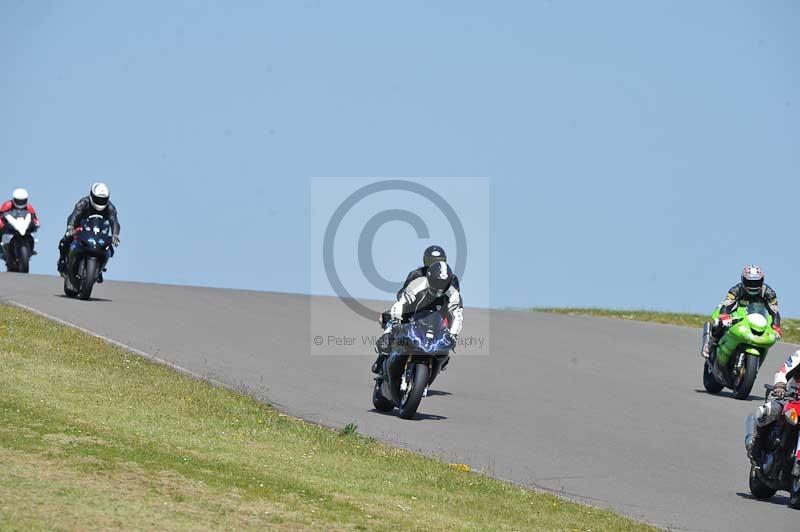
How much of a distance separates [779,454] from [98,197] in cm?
1686

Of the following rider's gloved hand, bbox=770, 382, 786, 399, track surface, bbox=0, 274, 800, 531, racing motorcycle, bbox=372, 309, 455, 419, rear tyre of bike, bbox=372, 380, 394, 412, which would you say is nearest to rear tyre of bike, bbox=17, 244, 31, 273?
track surface, bbox=0, 274, 800, 531

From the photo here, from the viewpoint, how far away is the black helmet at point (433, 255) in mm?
18188

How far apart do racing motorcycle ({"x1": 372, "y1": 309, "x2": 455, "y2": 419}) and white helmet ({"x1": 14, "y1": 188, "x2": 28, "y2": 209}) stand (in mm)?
21027

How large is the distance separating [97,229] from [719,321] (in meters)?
11.8

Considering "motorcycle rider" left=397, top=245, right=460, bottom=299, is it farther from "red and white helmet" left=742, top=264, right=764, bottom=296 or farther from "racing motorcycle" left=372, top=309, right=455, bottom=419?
"red and white helmet" left=742, top=264, right=764, bottom=296

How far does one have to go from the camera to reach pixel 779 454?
14.3 meters

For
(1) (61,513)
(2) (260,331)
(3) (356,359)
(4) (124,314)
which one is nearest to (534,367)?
(3) (356,359)

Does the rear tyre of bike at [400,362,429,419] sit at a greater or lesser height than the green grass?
greater

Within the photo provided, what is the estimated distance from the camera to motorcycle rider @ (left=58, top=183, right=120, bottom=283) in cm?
2759

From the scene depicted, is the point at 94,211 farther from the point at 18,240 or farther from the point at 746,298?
the point at 746,298

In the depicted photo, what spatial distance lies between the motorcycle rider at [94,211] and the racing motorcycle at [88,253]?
11cm

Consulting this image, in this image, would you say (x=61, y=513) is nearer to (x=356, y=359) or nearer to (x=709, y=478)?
(x=709, y=478)

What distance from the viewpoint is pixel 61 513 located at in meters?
10.1

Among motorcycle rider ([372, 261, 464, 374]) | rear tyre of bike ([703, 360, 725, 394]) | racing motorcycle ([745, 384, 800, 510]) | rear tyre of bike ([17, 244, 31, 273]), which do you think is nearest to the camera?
racing motorcycle ([745, 384, 800, 510])
